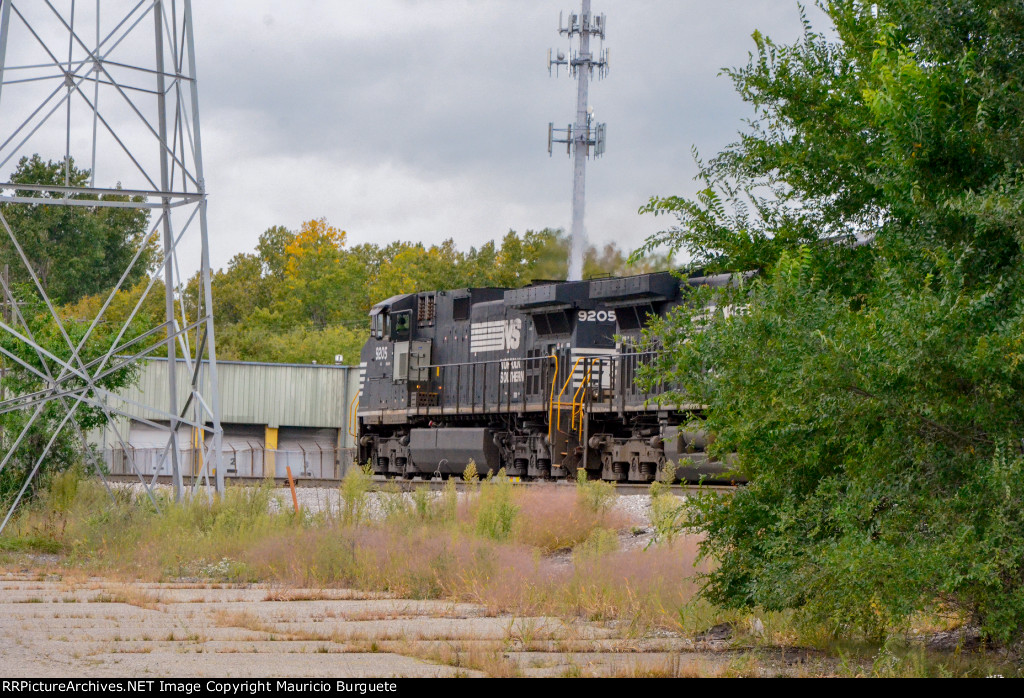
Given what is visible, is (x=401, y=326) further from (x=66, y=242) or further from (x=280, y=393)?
(x=66, y=242)

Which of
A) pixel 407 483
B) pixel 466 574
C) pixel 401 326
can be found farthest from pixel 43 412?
pixel 401 326

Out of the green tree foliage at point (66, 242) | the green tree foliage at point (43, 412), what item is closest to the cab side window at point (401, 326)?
the green tree foliage at point (43, 412)

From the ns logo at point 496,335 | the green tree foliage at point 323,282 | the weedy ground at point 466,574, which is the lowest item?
the weedy ground at point 466,574

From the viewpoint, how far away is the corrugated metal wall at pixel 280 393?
134ft

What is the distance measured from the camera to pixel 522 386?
22.8 metres

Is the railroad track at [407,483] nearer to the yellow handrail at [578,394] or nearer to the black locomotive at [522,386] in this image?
the black locomotive at [522,386]

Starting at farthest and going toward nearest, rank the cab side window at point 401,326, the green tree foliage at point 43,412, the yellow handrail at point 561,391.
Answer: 1. the cab side window at point 401,326
2. the yellow handrail at point 561,391
3. the green tree foliage at point 43,412

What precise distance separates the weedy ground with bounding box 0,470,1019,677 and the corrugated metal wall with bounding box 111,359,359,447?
24637mm

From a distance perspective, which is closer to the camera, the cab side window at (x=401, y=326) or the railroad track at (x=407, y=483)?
the railroad track at (x=407, y=483)

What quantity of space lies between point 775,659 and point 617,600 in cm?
221

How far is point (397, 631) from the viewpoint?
777 cm

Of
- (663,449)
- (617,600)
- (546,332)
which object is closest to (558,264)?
(546,332)

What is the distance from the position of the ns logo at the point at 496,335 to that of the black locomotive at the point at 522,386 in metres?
0.03

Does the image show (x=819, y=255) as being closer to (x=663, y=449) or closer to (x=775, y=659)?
(x=775, y=659)
